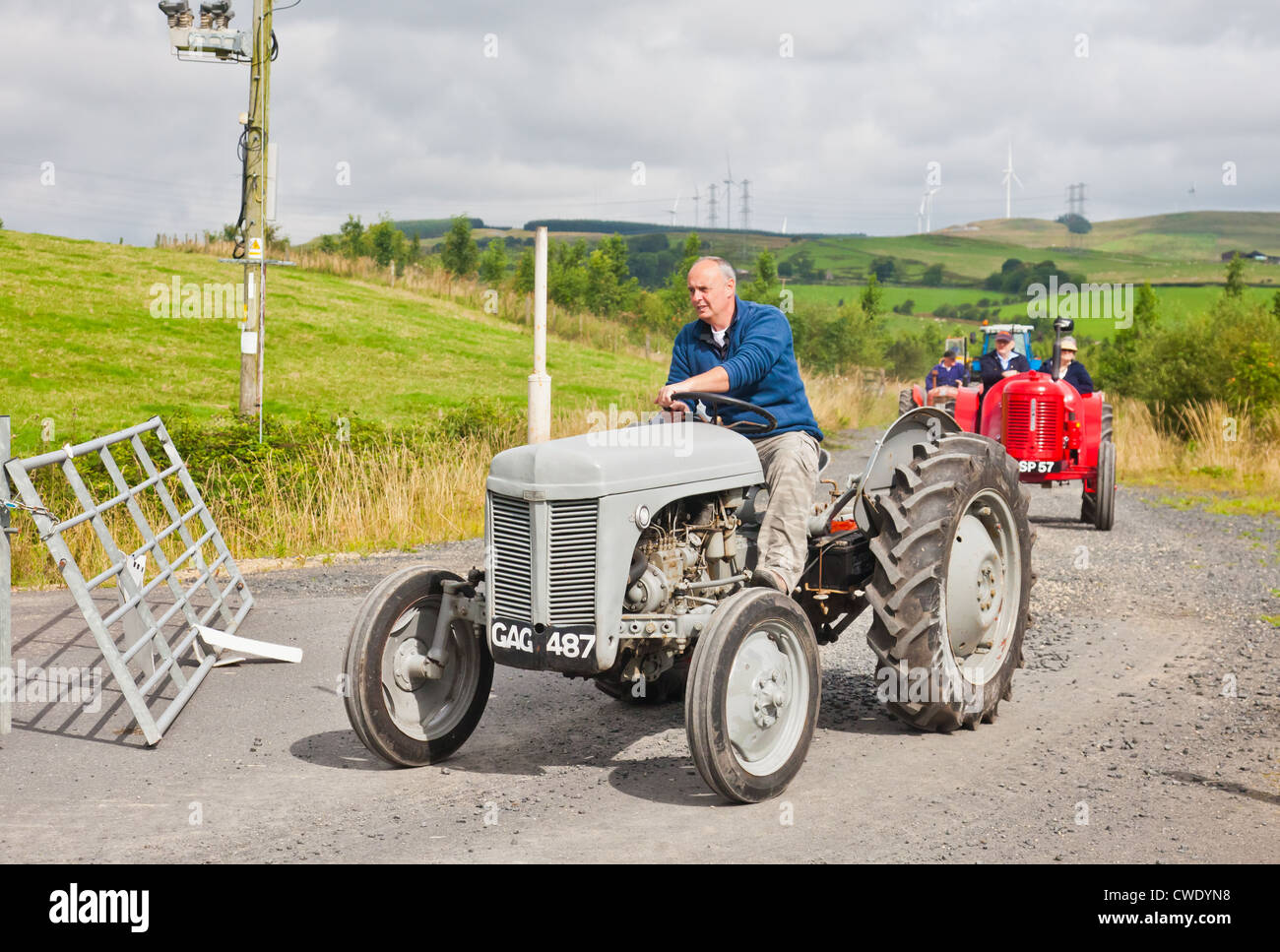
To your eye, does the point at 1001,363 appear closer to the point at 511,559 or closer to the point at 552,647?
the point at 511,559

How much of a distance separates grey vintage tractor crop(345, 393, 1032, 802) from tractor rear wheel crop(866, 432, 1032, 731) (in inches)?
0.4

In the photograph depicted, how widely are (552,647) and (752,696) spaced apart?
2.75 ft

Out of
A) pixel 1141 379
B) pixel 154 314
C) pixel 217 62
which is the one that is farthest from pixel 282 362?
pixel 1141 379

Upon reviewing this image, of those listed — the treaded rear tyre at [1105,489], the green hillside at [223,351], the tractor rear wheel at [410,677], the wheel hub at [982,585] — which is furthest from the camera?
the green hillside at [223,351]

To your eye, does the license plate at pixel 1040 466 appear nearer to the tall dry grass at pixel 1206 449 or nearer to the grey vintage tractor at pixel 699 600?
the tall dry grass at pixel 1206 449

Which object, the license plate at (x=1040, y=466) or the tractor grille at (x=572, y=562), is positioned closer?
the tractor grille at (x=572, y=562)

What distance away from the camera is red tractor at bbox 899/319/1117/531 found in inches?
535

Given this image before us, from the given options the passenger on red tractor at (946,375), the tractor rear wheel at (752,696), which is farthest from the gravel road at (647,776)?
the passenger on red tractor at (946,375)

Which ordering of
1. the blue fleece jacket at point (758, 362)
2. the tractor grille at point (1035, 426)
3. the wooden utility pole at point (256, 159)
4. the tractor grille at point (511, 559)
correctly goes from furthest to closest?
the wooden utility pole at point (256, 159)
the tractor grille at point (1035, 426)
the blue fleece jacket at point (758, 362)
the tractor grille at point (511, 559)

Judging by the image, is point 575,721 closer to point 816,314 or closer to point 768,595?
point 768,595

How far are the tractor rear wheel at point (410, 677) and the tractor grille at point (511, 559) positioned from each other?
0.45 m

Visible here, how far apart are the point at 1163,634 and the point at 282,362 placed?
27.2 meters

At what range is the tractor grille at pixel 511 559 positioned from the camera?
16.6 feet

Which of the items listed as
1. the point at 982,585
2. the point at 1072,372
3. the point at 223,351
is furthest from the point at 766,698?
the point at 223,351
